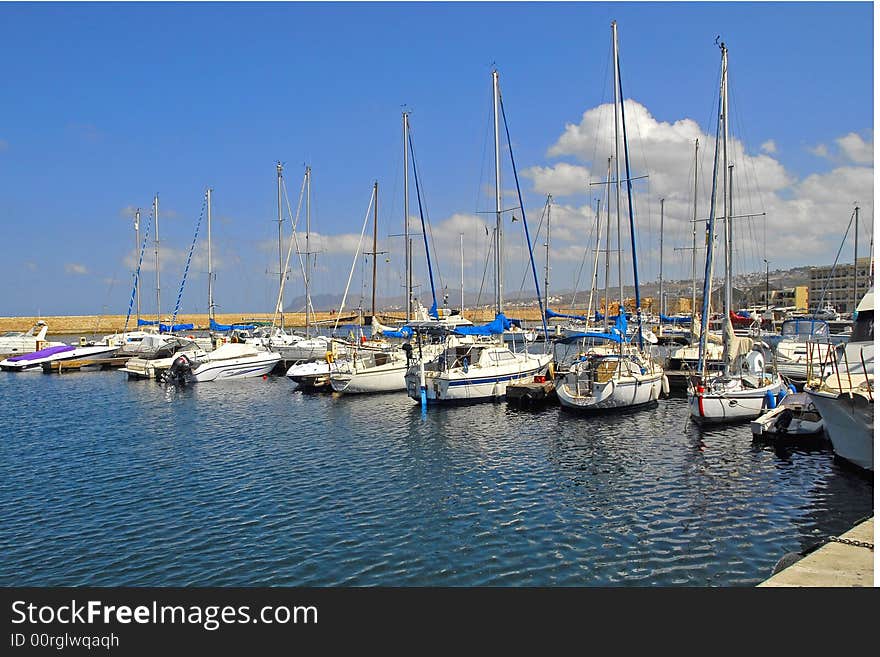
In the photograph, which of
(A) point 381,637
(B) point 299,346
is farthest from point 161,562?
(B) point 299,346

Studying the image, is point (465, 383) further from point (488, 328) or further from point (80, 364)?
point (80, 364)

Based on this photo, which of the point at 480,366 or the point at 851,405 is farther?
the point at 480,366

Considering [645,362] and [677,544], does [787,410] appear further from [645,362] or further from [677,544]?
[677,544]

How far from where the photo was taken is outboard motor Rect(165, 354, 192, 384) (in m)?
50.7

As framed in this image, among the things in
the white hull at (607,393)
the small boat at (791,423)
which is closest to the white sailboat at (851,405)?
the small boat at (791,423)

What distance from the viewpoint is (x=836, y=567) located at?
10594mm

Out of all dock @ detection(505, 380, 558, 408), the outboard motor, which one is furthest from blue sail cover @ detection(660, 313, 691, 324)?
the outboard motor

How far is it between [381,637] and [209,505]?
11.9 m

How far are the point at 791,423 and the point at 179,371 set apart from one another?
132ft

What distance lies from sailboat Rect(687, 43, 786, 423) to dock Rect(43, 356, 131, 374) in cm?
5379

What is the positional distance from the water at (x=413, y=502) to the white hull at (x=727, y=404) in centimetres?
120

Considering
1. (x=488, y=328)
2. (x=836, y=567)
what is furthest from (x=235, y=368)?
(x=836, y=567)

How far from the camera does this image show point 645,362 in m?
35.1

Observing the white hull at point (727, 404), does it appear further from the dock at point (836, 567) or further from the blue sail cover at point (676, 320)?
the blue sail cover at point (676, 320)
